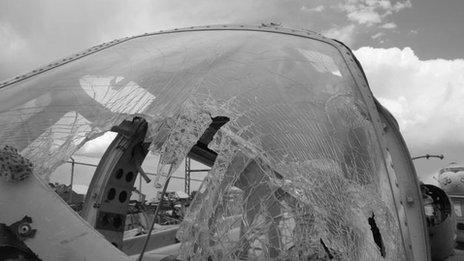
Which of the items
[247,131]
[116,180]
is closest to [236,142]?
[247,131]

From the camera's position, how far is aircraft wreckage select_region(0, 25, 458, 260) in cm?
178

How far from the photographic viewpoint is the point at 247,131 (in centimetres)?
204

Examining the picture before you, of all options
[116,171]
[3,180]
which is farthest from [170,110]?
[116,171]

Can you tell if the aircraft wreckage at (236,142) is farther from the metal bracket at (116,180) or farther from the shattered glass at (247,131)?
the metal bracket at (116,180)

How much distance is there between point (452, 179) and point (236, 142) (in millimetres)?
7935

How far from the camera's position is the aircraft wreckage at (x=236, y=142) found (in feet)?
5.83

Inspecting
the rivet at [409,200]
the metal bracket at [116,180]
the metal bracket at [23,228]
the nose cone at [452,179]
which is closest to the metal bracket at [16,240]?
the metal bracket at [23,228]

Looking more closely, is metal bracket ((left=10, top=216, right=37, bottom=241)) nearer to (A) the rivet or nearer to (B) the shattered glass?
(B) the shattered glass

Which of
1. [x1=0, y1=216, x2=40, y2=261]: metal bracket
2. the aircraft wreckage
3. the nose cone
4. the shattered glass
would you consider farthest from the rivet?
the nose cone

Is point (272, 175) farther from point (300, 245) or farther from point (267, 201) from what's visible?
point (300, 245)

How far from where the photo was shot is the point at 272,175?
1.89 meters

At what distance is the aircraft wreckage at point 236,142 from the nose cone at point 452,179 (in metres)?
6.56

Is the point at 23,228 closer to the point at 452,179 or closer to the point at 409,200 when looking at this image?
the point at 409,200

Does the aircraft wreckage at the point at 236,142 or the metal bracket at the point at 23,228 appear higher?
the aircraft wreckage at the point at 236,142
